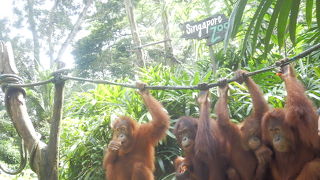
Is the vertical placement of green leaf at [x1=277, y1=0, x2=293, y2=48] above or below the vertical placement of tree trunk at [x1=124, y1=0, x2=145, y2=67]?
below

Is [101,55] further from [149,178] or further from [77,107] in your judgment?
[149,178]

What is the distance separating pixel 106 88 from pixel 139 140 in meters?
2.26

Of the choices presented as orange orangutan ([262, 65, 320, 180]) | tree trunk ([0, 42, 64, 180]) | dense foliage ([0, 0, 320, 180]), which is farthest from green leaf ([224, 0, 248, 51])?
tree trunk ([0, 42, 64, 180])

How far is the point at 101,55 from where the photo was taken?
16.9 m

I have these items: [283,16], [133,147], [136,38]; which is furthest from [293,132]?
[136,38]

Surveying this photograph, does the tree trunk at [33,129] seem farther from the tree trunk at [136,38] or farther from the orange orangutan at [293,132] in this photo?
the tree trunk at [136,38]

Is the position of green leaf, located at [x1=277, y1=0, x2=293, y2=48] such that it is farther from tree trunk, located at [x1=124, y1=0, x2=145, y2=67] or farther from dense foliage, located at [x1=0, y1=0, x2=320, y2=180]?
tree trunk, located at [x1=124, y1=0, x2=145, y2=67]

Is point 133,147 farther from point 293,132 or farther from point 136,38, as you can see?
point 136,38

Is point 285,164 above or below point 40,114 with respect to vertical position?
below

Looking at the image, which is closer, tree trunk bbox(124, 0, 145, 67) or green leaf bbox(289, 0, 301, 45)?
green leaf bbox(289, 0, 301, 45)

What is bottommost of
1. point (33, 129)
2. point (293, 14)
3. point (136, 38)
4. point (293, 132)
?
point (293, 132)

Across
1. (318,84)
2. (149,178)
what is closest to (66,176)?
(149,178)

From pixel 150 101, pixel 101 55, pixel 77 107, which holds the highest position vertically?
pixel 101 55

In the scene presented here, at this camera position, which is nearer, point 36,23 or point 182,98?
point 182,98
